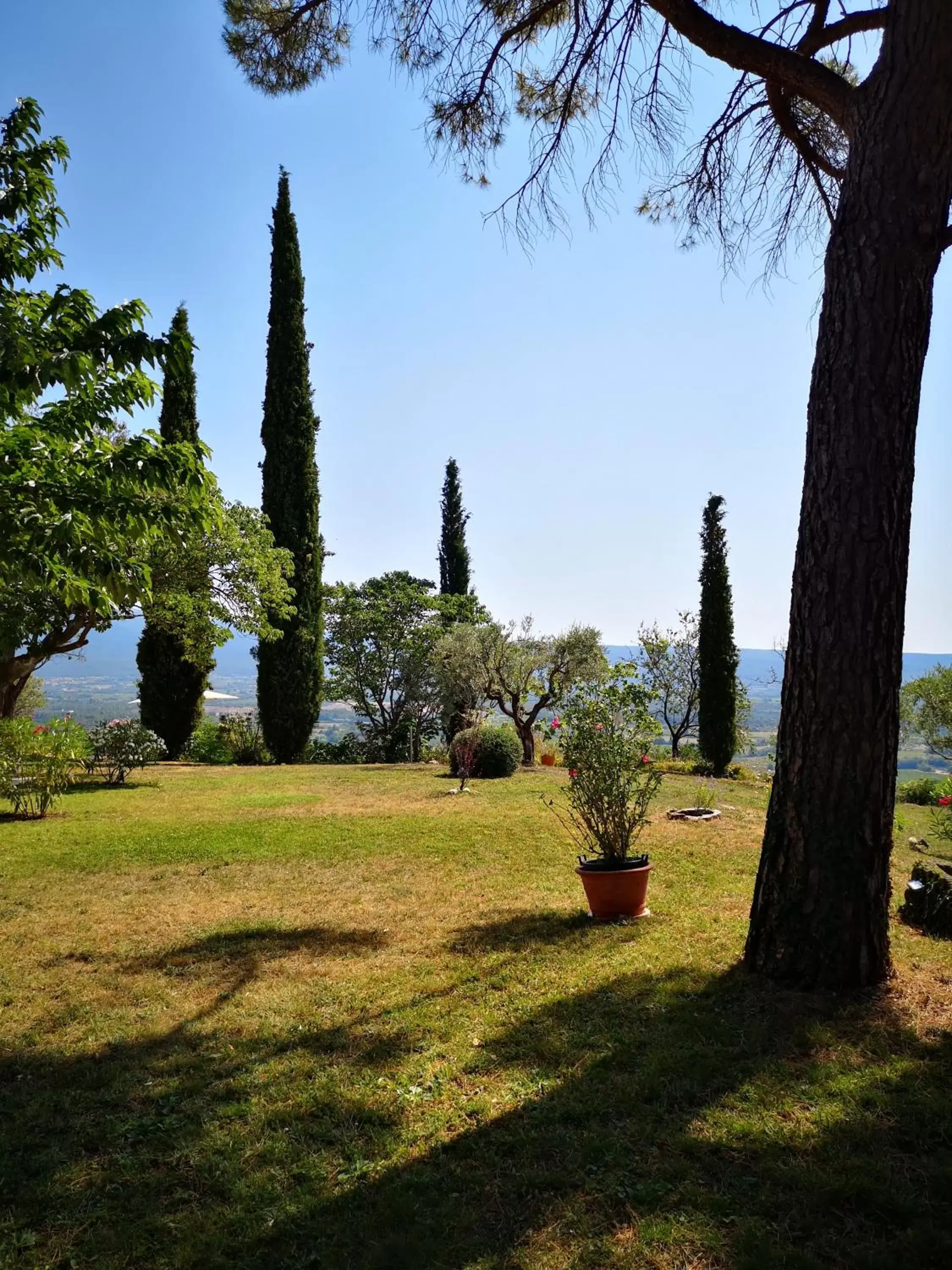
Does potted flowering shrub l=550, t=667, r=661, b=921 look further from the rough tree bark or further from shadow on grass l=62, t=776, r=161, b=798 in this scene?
the rough tree bark

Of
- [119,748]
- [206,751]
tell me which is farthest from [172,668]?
[119,748]

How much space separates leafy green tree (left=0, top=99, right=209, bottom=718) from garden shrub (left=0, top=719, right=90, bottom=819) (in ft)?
17.3

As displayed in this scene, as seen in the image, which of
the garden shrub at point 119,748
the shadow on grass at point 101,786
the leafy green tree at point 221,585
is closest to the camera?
the shadow on grass at point 101,786

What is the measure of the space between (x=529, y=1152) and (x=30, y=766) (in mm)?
9017

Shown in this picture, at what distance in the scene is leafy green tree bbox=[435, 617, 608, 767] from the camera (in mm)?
17188

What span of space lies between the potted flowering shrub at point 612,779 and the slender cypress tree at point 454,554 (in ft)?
60.9

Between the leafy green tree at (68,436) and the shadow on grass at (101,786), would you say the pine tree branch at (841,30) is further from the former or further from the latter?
the shadow on grass at (101,786)

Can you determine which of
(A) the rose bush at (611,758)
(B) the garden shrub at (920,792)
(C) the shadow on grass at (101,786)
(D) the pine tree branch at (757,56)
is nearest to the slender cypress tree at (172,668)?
(C) the shadow on grass at (101,786)

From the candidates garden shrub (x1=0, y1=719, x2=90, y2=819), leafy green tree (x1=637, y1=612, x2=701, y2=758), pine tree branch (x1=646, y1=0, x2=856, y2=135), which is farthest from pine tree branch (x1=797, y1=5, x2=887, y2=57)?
leafy green tree (x1=637, y1=612, x2=701, y2=758)

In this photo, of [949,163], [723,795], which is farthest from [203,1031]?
[723,795]

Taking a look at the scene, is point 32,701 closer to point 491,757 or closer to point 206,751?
point 206,751

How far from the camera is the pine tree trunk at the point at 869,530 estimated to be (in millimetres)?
3598

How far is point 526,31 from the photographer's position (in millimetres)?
5359

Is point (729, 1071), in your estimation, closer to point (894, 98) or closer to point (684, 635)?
point (894, 98)
